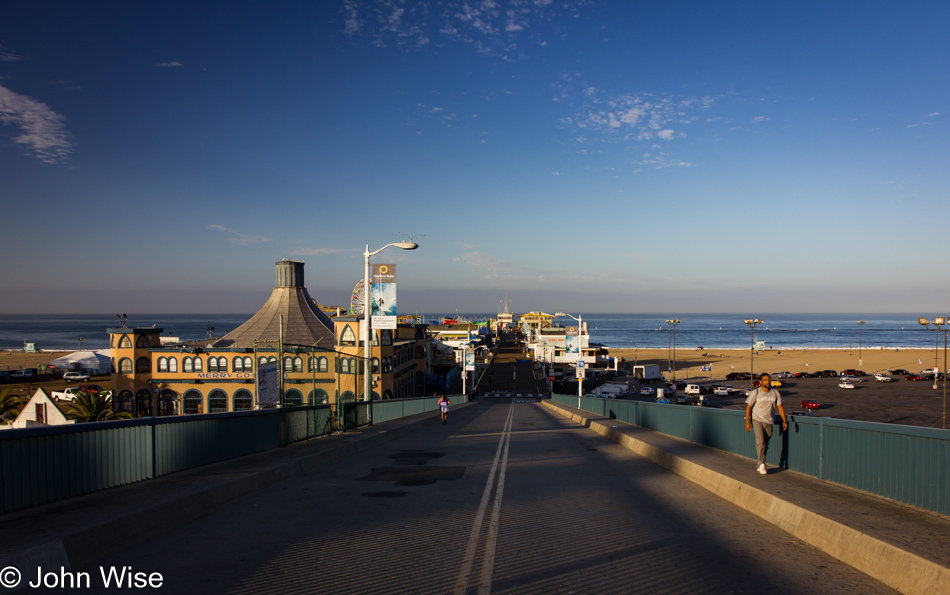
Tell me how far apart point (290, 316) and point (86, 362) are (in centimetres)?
4715

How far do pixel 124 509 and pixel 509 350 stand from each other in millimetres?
162720

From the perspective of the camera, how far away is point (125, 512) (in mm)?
6672

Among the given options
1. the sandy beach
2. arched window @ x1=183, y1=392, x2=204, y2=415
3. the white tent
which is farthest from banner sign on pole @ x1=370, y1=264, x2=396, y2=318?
the white tent

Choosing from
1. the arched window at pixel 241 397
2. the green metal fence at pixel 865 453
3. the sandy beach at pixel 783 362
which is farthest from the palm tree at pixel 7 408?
the sandy beach at pixel 783 362

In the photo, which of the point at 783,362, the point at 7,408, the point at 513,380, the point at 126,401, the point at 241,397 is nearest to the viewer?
the point at 7,408

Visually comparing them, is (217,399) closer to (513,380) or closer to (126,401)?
(126,401)

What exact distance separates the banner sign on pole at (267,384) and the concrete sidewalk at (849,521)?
32.8 ft

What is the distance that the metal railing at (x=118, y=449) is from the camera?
6.48 meters

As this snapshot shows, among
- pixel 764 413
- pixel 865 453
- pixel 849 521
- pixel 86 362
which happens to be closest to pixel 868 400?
pixel 764 413

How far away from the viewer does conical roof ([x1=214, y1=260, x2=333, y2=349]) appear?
70.6 m

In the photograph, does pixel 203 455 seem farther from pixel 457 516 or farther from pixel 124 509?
pixel 457 516

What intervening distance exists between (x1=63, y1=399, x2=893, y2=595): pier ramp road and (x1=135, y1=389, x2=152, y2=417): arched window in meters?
49.6

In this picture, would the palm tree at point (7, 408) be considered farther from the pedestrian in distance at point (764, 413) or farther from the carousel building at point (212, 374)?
the pedestrian in distance at point (764, 413)
